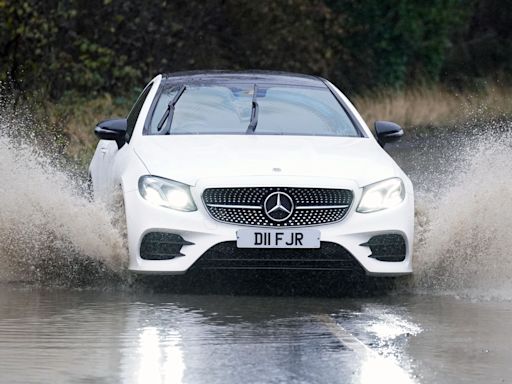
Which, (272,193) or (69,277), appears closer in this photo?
(272,193)

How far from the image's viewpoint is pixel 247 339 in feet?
29.2

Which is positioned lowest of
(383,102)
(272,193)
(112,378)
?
(112,378)

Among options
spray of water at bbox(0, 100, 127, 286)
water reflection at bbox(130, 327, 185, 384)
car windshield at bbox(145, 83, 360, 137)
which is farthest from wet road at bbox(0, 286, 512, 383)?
car windshield at bbox(145, 83, 360, 137)

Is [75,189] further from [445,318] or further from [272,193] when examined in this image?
[445,318]

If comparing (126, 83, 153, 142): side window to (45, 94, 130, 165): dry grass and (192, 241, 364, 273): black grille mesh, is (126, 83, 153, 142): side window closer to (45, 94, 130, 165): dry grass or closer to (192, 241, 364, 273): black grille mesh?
(192, 241, 364, 273): black grille mesh

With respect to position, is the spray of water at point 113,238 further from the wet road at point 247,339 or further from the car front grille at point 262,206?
the car front grille at point 262,206

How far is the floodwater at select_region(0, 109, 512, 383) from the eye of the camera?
7957mm

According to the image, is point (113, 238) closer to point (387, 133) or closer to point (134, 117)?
point (134, 117)

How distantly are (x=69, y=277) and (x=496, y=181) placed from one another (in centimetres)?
326

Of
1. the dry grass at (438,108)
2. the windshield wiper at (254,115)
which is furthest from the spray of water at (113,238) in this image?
the dry grass at (438,108)

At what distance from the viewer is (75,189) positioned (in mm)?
12641

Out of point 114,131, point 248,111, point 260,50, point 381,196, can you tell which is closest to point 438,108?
point 260,50

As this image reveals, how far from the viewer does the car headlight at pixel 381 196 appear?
10734 mm

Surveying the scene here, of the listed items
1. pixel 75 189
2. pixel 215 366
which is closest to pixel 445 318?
pixel 215 366
